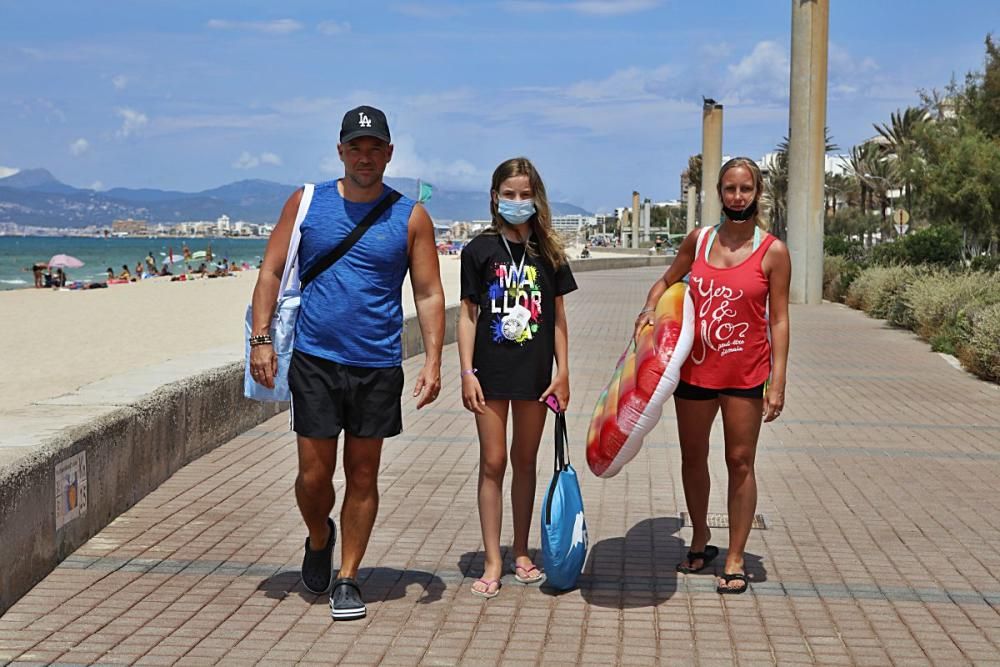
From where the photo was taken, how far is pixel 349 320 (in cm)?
475

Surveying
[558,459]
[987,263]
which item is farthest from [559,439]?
[987,263]

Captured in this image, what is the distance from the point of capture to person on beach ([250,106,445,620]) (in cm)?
475

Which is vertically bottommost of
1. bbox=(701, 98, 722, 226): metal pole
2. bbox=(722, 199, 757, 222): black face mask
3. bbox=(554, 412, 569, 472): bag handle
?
bbox=(554, 412, 569, 472): bag handle

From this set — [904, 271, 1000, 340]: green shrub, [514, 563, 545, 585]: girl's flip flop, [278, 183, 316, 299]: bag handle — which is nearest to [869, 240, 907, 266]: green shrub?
[904, 271, 1000, 340]: green shrub

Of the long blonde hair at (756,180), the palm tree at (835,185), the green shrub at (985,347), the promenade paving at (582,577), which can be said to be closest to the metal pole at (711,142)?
the green shrub at (985,347)

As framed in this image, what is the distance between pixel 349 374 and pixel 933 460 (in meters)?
4.99

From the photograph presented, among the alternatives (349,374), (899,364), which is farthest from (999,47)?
(349,374)

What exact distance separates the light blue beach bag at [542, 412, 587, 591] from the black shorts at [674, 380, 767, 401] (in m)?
0.52

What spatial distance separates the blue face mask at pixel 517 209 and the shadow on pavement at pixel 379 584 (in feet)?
5.13

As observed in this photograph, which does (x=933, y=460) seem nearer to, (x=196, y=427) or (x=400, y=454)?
(x=400, y=454)

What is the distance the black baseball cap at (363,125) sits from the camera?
15.4ft

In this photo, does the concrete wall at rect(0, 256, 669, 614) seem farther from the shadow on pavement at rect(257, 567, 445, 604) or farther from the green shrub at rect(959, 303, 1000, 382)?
the green shrub at rect(959, 303, 1000, 382)

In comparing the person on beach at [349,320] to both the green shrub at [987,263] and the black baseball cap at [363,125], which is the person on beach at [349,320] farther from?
the green shrub at [987,263]

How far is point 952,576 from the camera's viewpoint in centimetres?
549
